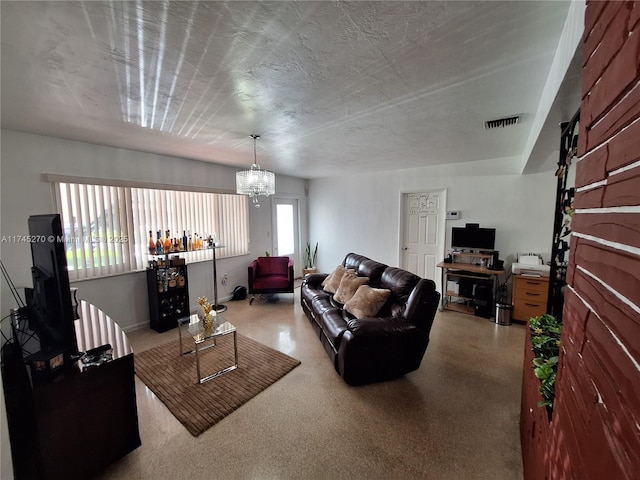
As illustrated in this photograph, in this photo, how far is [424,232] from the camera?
491cm

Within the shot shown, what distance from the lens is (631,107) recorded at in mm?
540

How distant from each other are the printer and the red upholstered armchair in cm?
339

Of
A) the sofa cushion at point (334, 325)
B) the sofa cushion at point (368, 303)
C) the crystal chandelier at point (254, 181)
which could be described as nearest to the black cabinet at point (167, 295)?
the crystal chandelier at point (254, 181)

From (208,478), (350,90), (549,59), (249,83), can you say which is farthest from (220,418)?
(549,59)

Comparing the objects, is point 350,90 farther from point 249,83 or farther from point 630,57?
point 630,57

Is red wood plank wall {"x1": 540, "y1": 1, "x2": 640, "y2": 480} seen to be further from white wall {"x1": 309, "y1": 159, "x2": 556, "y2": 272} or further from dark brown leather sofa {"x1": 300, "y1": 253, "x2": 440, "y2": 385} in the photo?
white wall {"x1": 309, "y1": 159, "x2": 556, "y2": 272}

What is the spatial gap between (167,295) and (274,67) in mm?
3280

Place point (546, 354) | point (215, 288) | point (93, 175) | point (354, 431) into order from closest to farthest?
point (546, 354) < point (354, 431) < point (93, 175) < point (215, 288)

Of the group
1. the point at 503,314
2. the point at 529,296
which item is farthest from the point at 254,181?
the point at 529,296

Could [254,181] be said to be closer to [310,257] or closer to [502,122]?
[502,122]

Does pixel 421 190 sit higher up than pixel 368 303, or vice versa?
pixel 421 190

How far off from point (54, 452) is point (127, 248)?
2621mm

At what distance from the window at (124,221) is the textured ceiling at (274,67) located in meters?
0.76

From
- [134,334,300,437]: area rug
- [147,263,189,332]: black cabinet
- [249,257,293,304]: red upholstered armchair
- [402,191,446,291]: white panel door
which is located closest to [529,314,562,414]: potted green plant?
[134,334,300,437]: area rug
